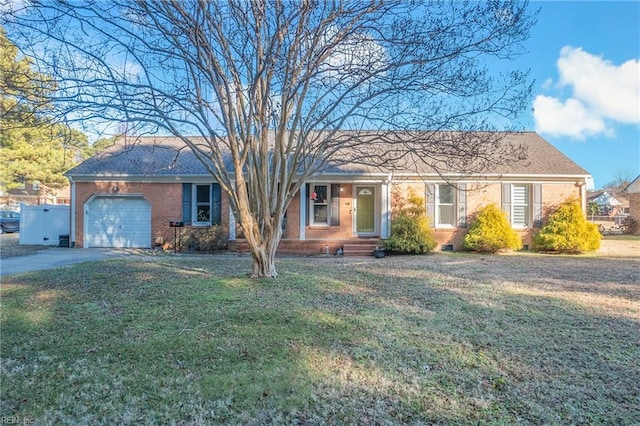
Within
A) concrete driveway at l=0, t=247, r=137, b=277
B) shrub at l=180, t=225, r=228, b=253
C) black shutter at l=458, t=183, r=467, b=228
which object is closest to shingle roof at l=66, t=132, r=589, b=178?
black shutter at l=458, t=183, r=467, b=228

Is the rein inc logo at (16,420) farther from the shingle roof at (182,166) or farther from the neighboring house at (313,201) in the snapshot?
the shingle roof at (182,166)

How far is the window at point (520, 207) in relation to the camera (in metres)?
14.5

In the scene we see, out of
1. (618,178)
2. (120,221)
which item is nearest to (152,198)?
(120,221)

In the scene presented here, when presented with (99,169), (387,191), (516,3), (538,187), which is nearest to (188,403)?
(516,3)

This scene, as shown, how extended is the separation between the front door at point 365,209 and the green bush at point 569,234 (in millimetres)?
6535

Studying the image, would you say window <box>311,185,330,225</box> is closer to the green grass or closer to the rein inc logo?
the green grass

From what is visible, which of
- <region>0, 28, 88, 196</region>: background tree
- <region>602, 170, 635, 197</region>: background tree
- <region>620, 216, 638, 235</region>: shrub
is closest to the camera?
<region>0, 28, 88, 196</region>: background tree

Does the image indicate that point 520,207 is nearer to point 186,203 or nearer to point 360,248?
point 360,248

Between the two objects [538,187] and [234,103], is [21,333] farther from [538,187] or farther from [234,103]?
[538,187]

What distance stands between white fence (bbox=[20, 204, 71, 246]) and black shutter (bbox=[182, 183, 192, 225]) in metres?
5.67

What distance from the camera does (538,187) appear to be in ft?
46.9

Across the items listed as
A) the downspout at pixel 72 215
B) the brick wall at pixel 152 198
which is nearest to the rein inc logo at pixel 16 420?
the brick wall at pixel 152 198

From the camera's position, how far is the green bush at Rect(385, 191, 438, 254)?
12906 millimetres

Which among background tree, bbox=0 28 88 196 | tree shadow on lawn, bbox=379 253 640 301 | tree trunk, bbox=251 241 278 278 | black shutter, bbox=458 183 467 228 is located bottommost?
tree shadow on lawn, bbox=379 253 640 301
